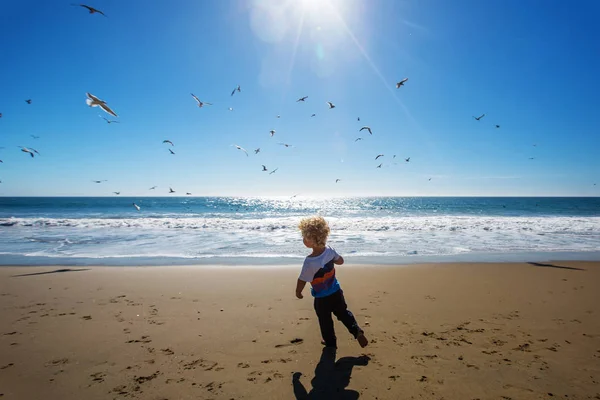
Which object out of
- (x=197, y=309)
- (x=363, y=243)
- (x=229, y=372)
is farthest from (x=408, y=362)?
(x=363, y=243)

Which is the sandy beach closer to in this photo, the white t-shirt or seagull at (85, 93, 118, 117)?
the white t-shirt

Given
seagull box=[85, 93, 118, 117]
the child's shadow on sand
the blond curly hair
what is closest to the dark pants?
the child's shadow on sand

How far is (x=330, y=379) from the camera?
3.21m

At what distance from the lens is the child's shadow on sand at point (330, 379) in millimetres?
2957

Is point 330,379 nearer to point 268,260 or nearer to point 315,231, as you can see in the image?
point 315,231

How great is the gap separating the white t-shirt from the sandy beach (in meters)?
0.81

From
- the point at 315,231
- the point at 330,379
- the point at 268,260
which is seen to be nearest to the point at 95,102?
the point at 315,231

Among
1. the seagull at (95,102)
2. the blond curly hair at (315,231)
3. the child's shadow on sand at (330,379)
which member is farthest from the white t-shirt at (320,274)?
the seagull at (95,102)

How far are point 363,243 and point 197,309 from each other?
10051mm

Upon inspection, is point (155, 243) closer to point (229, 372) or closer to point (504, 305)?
point (229, 372)

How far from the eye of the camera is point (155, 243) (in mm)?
14508

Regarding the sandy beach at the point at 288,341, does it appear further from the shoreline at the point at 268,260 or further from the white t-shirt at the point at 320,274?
the shoreline at the point at 268,260

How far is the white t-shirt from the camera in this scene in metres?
3.55

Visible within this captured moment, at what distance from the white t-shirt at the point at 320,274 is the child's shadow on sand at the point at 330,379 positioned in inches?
29.9
